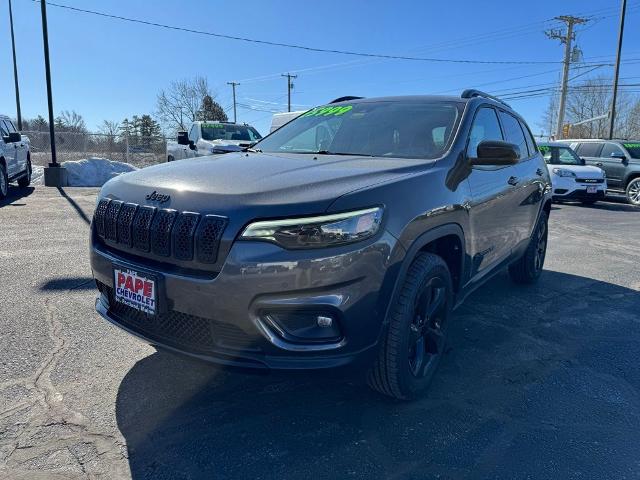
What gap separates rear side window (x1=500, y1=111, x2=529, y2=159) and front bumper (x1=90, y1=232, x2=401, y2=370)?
8.79 ft

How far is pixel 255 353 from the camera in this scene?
2.22 m

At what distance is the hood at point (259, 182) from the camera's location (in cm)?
223

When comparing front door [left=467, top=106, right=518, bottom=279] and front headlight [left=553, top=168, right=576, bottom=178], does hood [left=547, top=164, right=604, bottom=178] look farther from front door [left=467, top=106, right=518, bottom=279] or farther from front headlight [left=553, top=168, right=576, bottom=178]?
front door [left=467, top=106, right=518, bottom=279]

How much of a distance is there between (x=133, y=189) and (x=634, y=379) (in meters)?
3.35

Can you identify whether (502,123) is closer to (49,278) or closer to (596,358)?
(596,358)

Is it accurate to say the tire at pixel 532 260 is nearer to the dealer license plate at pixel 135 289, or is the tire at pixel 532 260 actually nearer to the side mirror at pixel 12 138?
the dealer license plate at pixel 135 289

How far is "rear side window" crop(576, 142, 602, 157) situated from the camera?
49.5 feet

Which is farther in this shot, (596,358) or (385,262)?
(596,358)

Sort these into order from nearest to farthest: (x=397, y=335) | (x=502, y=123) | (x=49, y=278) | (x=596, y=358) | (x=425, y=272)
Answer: (x=397, y=335)
(x=425, y=272)
(x=596, y=358)
(x=502, y=123)
(x=49, y=278)

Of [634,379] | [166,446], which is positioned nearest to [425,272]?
[166,446]

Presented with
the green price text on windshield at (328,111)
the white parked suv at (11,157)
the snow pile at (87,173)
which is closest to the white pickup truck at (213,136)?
the snow pile at (87,173)

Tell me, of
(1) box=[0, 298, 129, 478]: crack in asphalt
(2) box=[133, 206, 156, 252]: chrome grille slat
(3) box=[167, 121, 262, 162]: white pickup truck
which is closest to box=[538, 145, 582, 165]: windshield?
(3) box=[167, 121, 262, 162]: white pickup truck

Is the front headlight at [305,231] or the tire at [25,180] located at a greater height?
the front headlight at [305,231]

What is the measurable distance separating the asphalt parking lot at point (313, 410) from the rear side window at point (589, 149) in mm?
12663
